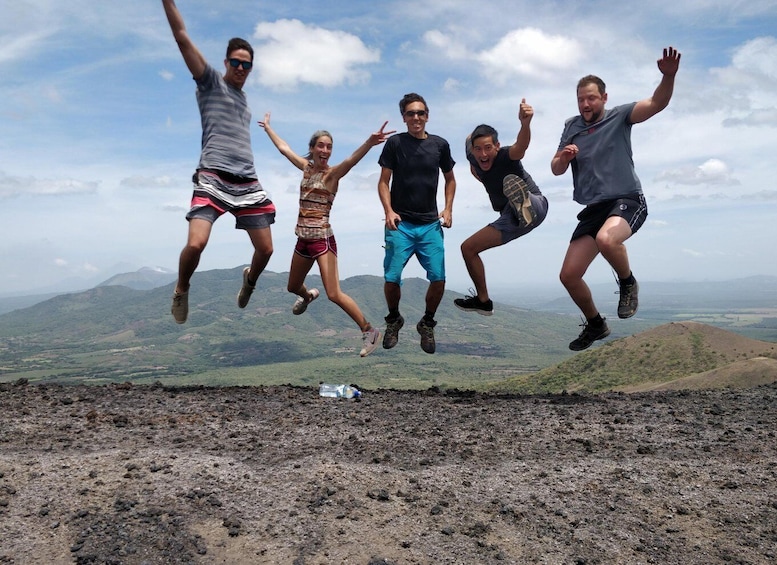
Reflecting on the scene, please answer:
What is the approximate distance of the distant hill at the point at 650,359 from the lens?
44.0 meters

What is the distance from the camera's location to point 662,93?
809 cm

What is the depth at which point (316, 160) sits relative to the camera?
9367 millimetres

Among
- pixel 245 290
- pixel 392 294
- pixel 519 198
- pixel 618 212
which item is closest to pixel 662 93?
pixel 618 212

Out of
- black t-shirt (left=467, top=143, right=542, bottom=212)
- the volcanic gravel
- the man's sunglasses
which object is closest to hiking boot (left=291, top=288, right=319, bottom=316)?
the volcanic gravel

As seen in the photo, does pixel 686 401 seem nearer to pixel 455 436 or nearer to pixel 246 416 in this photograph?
pixel 455 436

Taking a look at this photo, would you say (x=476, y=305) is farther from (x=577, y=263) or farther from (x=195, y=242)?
(x=195, y=242)

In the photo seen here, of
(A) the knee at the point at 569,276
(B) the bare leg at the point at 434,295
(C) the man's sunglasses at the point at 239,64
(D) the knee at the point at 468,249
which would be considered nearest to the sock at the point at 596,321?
(A) the knee at the point at 569,276

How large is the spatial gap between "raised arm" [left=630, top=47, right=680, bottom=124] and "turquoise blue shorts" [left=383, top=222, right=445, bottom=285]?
10.4ft

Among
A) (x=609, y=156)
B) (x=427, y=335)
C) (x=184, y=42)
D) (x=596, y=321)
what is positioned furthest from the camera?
(x=427, y=335)

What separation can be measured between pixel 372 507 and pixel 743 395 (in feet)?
25.9

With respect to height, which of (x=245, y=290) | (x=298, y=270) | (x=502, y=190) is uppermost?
(x=502, y=190)

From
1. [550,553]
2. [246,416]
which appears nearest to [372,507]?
[550,553]

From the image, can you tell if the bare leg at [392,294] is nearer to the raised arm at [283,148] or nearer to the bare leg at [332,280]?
the bare leg at [332,280]

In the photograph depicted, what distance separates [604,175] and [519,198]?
4.02 ft
